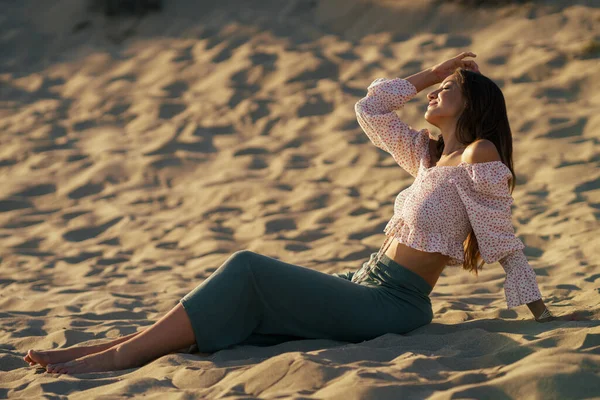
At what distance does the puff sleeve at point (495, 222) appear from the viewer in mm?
3400

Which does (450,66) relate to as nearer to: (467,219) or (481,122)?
(481,122)

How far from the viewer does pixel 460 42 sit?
8.16 meters

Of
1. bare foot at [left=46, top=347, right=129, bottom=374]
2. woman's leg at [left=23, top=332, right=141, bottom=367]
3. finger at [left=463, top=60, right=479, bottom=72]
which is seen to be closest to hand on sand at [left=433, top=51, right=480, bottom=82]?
finger at [left=463, top=60, right=479, bottom=72]

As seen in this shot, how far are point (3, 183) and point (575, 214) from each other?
4.46 metres

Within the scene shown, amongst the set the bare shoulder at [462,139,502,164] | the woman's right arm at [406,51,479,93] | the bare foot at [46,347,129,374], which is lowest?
the bare foot at [46,347,129,374]

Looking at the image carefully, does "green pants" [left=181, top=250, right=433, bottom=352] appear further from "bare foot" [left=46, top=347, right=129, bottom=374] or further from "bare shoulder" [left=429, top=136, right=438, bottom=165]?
"bare shoulder" [left=429, top=136, right=438, bottom=165]

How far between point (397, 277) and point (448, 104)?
730 millimetres

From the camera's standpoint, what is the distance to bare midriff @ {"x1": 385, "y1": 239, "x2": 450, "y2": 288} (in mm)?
3502

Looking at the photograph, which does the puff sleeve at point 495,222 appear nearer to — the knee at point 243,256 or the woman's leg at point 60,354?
the knee at point 243,256

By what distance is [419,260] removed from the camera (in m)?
3.51

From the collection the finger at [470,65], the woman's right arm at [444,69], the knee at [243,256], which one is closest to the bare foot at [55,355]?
the knee at [243,256]

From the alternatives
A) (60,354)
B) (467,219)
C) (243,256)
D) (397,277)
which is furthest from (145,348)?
(467,219)

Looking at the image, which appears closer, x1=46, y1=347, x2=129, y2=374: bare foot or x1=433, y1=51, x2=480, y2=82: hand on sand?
x1=46, y1=347, x2=129, y2=374: bare foot

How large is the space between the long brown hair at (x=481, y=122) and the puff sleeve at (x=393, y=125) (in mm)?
301
